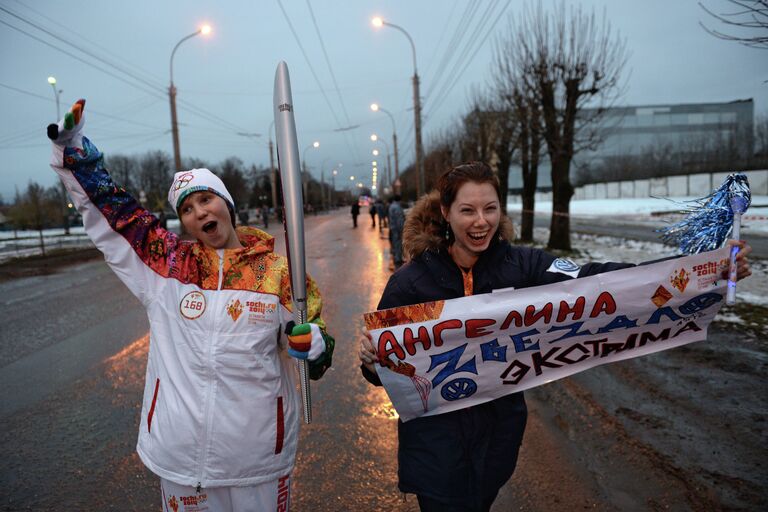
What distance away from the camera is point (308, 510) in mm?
3039

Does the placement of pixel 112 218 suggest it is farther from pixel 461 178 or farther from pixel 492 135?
pixel 492 135

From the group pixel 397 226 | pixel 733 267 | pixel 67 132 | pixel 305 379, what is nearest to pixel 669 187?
pixel 397 226

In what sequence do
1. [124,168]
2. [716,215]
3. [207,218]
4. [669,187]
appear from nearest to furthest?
[207,218] < [716,215] < [669,187] < [124,168]

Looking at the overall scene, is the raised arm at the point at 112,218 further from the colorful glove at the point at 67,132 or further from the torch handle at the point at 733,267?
the torch handle at the point at 733,267

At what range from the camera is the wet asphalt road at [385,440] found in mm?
3113

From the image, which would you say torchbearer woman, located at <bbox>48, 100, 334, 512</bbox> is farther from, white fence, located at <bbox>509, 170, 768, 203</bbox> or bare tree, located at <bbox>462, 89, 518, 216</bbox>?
white fence, located at <bbox>509, 170, 768, 203</bbox>

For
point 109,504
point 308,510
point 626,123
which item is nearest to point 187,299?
point 308,510

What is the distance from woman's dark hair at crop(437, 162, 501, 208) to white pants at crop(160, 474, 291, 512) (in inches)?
57.8

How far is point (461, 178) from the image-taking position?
7.23ft

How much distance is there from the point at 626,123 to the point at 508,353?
8917 cm

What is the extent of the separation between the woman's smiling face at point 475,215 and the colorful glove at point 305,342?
2.59 ft

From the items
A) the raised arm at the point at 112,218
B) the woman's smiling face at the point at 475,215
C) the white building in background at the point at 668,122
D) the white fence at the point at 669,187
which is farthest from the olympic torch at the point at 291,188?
the white building in background at the point at 668,122

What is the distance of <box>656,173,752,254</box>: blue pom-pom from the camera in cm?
235

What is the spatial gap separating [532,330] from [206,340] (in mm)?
1493
